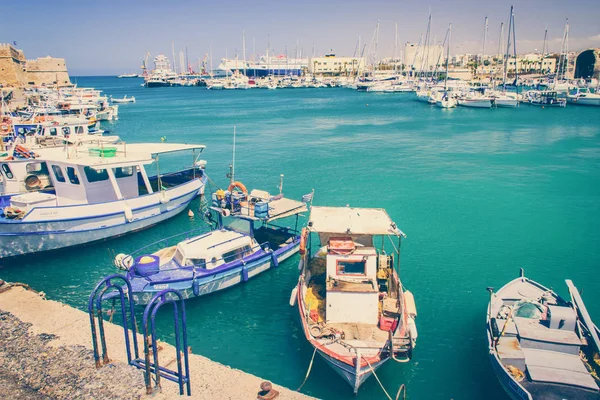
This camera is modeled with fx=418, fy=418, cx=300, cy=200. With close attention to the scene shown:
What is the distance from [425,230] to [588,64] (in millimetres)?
162980

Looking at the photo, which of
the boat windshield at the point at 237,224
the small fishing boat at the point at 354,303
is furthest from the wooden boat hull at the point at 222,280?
the small fishing boat at the point at 354,303

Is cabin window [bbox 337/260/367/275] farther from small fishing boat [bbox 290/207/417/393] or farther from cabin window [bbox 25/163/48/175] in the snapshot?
cabin window [bbox 25/163/48/175]

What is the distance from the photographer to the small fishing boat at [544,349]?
1148cm

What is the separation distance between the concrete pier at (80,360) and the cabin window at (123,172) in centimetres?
1240

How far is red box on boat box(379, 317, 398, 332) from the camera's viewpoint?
13.8 meters

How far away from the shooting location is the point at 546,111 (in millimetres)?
A: 85812

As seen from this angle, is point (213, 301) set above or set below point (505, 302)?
below

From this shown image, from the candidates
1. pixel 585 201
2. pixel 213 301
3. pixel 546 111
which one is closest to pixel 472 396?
pixel 213 301

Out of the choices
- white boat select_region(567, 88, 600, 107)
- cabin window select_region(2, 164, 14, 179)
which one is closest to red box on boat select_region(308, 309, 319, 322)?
cabin window select_region(2, 164, 14, 179)

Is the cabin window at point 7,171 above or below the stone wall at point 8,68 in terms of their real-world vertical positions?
below

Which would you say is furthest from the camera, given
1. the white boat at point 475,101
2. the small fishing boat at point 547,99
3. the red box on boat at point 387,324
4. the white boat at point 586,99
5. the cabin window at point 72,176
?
the small fishing boat at point 547,99

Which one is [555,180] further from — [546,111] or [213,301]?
[546,111]

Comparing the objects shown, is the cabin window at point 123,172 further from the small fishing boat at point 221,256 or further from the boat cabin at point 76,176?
the small fishing boat at point 221,256

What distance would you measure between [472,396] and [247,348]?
306 inches
